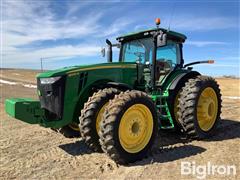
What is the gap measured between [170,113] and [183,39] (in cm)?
215

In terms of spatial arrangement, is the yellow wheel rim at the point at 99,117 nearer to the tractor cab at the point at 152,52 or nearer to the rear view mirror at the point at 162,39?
the tractor cab at the point at 152,52

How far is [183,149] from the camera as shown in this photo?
636cm

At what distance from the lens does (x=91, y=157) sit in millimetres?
5926

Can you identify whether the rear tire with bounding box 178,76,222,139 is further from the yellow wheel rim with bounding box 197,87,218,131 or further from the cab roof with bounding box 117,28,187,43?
the cab roof with bounding box 117,28,187,43

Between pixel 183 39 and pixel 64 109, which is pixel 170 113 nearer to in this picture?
pixel 183 39

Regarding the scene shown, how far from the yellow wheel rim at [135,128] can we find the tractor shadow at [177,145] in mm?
321

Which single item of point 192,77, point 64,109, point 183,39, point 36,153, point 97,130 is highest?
point 183,39

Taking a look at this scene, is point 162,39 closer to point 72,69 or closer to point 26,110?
point 72,69

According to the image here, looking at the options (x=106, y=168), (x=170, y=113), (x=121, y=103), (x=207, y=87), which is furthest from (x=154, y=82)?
(x=106, y=168)

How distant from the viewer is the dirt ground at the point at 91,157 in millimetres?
5083

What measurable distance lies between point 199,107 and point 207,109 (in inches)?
9.8

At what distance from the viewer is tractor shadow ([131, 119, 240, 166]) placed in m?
5.79

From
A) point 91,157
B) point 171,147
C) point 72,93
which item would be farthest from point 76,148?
point 171,147

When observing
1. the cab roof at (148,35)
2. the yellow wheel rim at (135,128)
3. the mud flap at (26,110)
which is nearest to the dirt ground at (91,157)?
the yellow wheel rim at (135,128)
